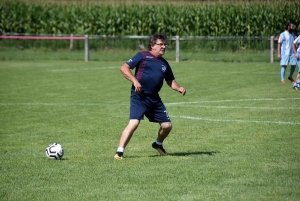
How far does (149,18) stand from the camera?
41.8 m

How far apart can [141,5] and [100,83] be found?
1869 centimetres

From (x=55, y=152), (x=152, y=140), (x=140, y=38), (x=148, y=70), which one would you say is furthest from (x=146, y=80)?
(x=140, y=38)

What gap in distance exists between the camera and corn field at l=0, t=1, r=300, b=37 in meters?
39.6

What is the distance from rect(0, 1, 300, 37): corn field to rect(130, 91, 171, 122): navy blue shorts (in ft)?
96.1

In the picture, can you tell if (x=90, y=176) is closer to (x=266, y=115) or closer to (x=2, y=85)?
(x=266, y=115)

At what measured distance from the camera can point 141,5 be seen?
42688 mm

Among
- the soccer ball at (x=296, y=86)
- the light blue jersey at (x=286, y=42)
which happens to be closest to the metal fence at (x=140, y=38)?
the light blue jersey at (x=286, y=42)

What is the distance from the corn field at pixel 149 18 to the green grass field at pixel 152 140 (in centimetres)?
1441

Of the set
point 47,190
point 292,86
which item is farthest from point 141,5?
point 47,190

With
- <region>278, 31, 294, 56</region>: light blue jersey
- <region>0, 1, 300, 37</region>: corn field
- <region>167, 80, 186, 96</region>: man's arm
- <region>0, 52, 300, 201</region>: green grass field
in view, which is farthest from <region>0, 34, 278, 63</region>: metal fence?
<region>167, 80, 186, 96</region>: man's arm

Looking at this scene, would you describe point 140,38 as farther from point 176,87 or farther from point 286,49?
point 176,87

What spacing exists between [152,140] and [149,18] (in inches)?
1148

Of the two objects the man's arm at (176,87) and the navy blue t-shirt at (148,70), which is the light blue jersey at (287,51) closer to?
the man's arm at (176,87)

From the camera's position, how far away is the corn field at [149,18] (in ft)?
130
